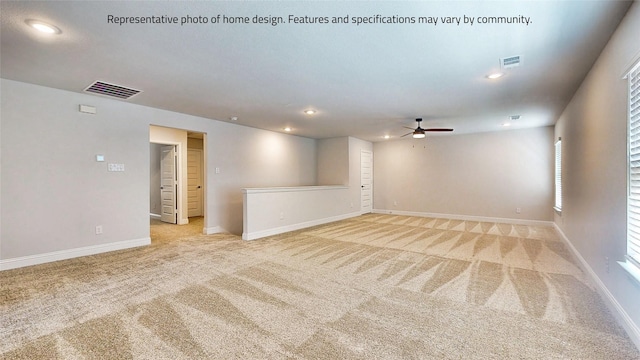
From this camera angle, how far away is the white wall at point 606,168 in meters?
2.19

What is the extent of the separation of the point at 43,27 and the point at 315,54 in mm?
2337

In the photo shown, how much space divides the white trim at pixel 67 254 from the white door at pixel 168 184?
99.0 inches

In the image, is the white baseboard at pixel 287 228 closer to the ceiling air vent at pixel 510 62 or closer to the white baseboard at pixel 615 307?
the ceiling air vent at pixel 510 62

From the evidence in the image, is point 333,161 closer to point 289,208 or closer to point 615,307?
point 289,208

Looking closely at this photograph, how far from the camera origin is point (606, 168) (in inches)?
105

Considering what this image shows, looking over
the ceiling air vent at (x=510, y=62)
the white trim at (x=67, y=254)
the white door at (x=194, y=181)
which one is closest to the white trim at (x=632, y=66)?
the ceiling air vent at (x=510, y=62)

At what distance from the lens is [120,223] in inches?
180

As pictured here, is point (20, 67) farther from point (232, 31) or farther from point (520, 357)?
point (520, 357)

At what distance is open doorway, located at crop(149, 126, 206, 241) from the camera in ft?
22.1

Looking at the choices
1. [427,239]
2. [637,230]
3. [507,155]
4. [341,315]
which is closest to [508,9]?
[637,230]

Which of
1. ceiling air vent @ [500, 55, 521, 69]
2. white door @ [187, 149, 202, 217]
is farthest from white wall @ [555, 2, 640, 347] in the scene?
white door @ [187, 149, 202, 217]

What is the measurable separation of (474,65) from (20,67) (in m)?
5.20

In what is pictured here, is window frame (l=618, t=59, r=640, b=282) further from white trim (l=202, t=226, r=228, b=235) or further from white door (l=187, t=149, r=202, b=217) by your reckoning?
white door (l=187, t=149, r=202, b=217)

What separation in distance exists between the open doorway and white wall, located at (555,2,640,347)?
20.9 ft
